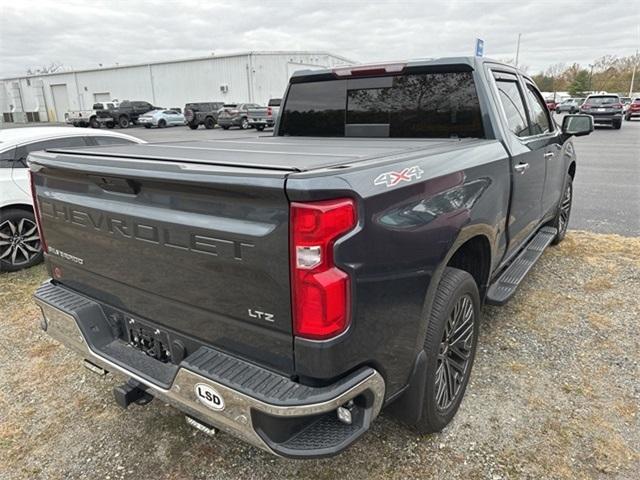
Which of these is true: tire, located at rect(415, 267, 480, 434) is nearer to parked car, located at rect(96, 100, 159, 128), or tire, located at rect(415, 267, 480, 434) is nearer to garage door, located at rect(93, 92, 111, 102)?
parked car, located at rect(96, 100, 159, 128)

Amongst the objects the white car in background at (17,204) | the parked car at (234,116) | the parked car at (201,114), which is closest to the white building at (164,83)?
the parked car at (234,116)

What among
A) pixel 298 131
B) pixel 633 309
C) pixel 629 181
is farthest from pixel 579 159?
pixel 298 131

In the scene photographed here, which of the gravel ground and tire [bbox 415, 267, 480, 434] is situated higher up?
tire [bbox 415, 267, 480, 434]

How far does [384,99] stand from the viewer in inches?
148

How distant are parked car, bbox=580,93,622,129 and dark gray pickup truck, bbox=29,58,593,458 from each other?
2554 centimetres

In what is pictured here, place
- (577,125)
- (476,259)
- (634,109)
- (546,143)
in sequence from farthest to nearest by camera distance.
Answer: (634,109) → (577,125) → (546,143) → (476,259)

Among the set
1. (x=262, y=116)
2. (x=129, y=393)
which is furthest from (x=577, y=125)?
(x=262, y=116)

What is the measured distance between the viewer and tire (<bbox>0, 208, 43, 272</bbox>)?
5.42 m

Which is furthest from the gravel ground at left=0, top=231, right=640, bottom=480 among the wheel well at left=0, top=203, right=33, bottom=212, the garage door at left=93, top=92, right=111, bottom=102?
the garage door at left=93, top=92, right=111, bottom=102

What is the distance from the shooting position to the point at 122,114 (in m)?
34.7

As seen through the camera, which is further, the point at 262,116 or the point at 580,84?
the point at 580,84

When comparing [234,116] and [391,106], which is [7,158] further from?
[234,116]

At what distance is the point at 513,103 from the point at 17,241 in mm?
5334

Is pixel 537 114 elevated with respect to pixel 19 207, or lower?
elevated
